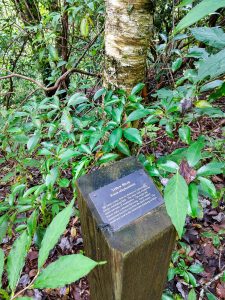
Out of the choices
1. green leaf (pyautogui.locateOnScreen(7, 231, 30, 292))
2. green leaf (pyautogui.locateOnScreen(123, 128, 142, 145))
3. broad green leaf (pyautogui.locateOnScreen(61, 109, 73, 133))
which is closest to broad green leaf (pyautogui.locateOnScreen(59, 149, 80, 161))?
broad green leaf (pyautogui.locateOnScreen(61, 109, 73, 133))

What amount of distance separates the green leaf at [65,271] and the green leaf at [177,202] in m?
0.28

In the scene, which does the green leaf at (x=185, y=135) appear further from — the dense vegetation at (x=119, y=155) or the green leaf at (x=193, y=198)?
the green leaf at (x=193, y=198)

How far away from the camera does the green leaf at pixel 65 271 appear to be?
0.41 meters

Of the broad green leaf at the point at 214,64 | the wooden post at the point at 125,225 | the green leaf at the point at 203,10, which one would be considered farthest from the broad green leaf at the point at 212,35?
the wooden post at the point at 125,225

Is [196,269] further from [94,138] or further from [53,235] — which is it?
[53,235]

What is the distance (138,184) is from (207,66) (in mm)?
557

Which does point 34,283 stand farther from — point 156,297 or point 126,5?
point 126,5

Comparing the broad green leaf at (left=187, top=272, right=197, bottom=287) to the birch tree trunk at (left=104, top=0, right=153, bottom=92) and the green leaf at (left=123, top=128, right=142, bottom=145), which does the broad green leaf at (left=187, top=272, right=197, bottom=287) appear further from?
the birch tree trunk at (left=104, top=0, right=153, bottom=92)

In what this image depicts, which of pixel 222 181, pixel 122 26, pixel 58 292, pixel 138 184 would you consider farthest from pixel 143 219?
pixel 222 181

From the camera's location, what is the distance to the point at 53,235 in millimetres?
468

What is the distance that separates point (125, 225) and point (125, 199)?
0.30ft

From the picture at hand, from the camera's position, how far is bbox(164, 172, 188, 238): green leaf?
2.07 feet

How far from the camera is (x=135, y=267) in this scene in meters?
0.90

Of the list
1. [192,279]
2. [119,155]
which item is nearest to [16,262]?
[119,155]
